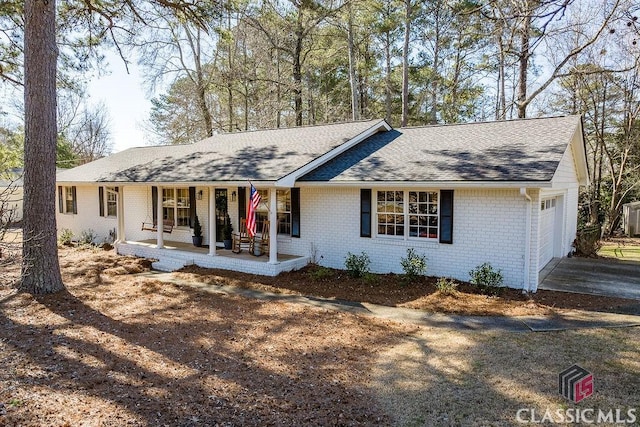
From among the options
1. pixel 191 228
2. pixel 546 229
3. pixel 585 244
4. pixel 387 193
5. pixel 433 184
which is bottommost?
pixel 585 244

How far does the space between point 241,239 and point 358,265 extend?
4.00 metres

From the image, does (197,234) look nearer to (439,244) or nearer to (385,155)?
(385,155)

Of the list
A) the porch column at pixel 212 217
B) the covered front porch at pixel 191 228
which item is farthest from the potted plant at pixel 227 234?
the porch column at pixel 212 217

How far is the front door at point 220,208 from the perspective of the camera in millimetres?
14117

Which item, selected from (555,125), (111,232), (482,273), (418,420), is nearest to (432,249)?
(482,273)

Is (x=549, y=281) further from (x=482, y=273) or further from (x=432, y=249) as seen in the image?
(x=432, y=249)

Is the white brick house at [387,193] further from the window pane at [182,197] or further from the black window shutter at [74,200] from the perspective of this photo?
the black window shutter at [74,200]

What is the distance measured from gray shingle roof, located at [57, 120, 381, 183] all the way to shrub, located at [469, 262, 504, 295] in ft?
16.7

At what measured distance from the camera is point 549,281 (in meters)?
9.99

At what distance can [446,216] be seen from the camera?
996cm

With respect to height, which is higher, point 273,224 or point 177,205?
point 177,205

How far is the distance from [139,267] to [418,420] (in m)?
10.6

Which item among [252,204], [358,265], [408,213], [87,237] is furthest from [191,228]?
[408,213]

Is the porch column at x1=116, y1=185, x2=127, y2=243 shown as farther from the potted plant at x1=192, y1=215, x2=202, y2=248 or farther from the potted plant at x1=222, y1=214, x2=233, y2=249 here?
the potted plant at x1=222, y1=214, x2=233, y2=249
